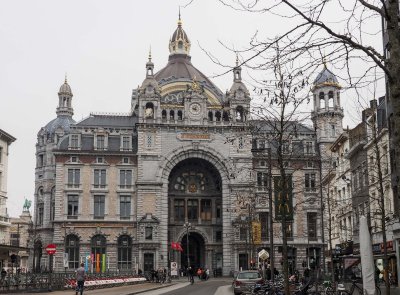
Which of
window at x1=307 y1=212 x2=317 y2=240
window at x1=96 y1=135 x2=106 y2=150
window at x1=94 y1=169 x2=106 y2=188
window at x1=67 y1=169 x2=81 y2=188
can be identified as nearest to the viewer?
window at x1=67 y1=169 x2=81 y2=188

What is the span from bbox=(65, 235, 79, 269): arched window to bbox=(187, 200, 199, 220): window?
1662cm

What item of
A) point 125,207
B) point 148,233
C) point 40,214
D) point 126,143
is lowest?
point 148,233

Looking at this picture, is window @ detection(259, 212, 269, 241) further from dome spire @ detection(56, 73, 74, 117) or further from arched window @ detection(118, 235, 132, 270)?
dome spire @ detection(56, 73, 74, 117)

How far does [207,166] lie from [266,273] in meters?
36.2

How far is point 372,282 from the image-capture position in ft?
57.0

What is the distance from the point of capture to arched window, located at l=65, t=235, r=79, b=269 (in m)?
80.1

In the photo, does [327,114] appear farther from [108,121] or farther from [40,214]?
[40,214]

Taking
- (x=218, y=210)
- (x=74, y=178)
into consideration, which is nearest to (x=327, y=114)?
(x=218, y=210)

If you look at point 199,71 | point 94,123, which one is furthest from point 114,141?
point 199,71

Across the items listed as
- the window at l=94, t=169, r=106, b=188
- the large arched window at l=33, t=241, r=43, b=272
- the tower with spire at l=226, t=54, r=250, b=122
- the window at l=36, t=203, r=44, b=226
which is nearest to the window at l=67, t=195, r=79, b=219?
the window at l=94, t=169, r=106, b=188

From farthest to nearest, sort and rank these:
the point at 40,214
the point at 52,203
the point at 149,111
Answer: the point at 40,214
the point at 52,203
the point at 149,111

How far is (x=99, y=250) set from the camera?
3204 inches

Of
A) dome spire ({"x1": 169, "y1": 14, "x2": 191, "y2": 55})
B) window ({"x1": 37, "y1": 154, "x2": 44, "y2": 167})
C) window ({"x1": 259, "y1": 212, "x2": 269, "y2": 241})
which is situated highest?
dome spire ({"x1": 169, "y1": 14, "x2": 191, "y2": 55})

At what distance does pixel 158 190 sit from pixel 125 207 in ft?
17.8
